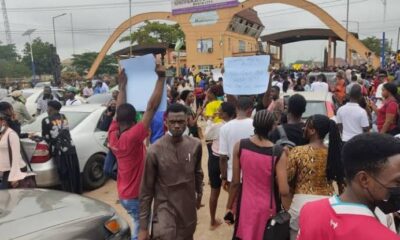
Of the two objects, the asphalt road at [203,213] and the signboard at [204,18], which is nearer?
the asphalt road at [203,213]

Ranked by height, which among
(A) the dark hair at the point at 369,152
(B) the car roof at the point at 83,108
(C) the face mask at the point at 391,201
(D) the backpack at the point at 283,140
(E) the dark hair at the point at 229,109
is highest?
(A) the dark hair at the point at 369,152

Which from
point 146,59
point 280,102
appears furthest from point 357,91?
point 146,59

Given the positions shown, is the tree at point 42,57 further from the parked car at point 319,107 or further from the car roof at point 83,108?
the parked car at point 319,107

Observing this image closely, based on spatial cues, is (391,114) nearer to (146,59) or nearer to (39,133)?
(146,59)

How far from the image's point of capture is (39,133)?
682 cm

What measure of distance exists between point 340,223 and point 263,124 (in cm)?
187

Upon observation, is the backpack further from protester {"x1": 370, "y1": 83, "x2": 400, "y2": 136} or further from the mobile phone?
protester {"x1": 370, "y1": 83, "x2": 400, "y2": 136}

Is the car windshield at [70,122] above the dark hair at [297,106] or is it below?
below

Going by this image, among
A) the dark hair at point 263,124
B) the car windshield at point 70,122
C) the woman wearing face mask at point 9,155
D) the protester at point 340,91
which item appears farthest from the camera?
the protester at point 340,91

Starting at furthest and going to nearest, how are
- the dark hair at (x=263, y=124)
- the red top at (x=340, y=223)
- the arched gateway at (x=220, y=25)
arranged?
the arched gateway at (x=220, y=25)
the dark hair at (x=263, y=124)
the red top at (x=340, y=223)

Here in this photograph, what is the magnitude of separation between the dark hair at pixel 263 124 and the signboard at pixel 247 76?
8.44 ft

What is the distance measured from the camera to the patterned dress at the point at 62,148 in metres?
6.10

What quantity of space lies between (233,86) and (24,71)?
82.4 metres

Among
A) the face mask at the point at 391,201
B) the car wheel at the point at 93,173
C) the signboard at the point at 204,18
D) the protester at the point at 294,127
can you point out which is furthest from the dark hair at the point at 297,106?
the signboard at the point at 204,18
